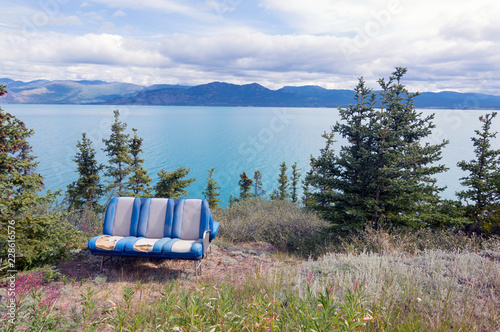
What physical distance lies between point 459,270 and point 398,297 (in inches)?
73.4

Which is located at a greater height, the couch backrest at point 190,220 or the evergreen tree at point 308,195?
the couch backrest at point 190,220

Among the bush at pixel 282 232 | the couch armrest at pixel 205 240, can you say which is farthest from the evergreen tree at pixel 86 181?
the couch armrest at pixel 205 240

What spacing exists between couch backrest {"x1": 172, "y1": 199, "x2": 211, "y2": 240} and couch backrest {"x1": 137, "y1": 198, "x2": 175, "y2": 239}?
0.14 metres

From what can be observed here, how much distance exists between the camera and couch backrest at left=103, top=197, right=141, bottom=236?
6.18 m

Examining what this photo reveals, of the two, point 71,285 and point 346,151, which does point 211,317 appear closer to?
point 71,285

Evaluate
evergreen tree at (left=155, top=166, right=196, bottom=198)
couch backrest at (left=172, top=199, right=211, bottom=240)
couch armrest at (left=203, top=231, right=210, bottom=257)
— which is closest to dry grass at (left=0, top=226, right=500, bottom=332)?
couch armrest at (left=203, top=231, right=210, bottom=257)

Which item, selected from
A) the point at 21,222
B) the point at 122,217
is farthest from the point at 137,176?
the point at 21,222

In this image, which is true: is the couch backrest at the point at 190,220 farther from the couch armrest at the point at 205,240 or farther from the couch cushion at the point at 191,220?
the couch armrest at the point at 205,240

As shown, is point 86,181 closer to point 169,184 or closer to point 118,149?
point 118,149


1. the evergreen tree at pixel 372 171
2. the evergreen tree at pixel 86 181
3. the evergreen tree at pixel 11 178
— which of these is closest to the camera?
the evergreen tree at pixel 11 178

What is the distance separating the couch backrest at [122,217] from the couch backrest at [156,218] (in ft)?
0.45

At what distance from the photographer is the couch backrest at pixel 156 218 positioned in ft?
20.2

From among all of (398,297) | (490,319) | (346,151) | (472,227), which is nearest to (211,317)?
(398,297)

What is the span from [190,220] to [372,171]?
22.9 feet
